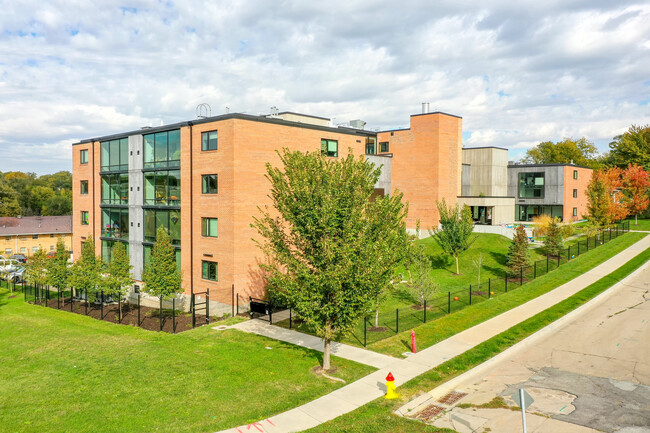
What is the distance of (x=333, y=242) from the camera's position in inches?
646

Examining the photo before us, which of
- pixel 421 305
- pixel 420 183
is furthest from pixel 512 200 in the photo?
pixel 421 305

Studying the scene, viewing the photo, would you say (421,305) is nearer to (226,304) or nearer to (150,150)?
(226,304)

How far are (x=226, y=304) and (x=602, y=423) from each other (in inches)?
786

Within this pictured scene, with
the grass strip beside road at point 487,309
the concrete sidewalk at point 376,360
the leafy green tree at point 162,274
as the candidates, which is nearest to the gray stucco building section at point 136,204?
the leafy green tree at point 162,274

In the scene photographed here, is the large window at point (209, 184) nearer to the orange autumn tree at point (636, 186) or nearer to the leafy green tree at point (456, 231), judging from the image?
the leafy green tree at point (456, 231)

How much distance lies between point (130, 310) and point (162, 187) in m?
9.06

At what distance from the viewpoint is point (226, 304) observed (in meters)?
27.0

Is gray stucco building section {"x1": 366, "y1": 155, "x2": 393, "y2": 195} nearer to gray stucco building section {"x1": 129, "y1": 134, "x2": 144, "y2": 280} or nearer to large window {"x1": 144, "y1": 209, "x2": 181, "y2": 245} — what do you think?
large window {"x1": 144, "y1": 209, "x2": 181, "y2": 245}

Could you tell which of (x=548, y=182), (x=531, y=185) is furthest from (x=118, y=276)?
(x=548, y=182)

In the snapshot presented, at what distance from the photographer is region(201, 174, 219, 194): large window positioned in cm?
2783

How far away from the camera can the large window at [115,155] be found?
1383 inches

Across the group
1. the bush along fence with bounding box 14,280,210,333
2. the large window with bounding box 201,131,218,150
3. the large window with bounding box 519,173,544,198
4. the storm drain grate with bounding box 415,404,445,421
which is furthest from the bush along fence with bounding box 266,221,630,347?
the large window with bounding box 519,173,544,198

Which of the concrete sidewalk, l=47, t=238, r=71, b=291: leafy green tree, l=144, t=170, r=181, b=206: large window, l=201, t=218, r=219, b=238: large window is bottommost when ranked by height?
the concrete sidewalk

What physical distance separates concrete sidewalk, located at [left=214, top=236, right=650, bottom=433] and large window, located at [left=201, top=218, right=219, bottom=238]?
6603mm
